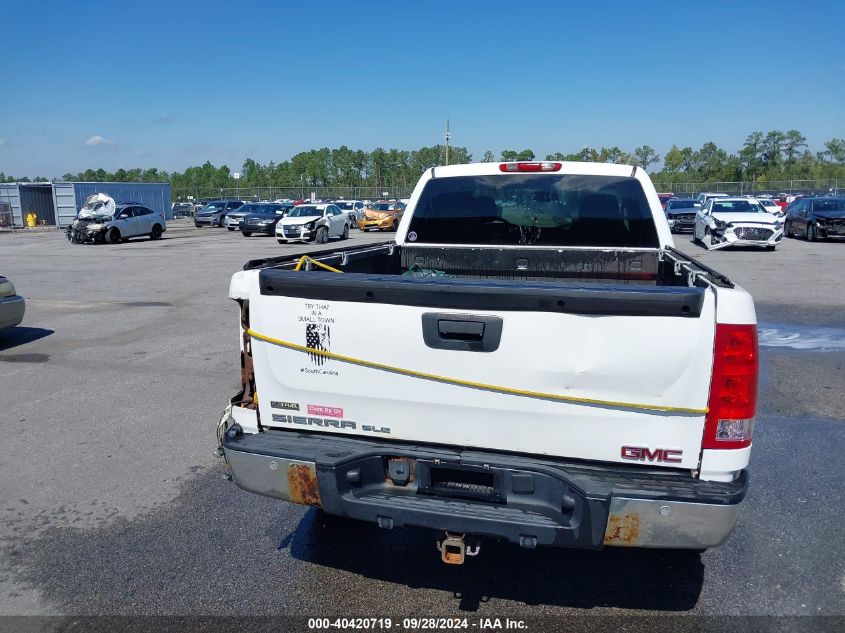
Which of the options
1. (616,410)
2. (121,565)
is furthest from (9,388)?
(616,410)

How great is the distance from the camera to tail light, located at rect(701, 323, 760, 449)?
273 centimetres

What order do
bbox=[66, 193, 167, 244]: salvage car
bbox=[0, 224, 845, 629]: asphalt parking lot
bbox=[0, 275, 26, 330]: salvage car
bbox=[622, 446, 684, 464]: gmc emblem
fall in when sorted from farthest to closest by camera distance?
bbox=[66, 193, 167, 244]: salvage car
bbox=[0, 275, 26, 330]: salvage car
bbox=[0, 224, 845, 629]: asphalt parking lot
bbox=[622, 446, 684, 464]: gmc emblem

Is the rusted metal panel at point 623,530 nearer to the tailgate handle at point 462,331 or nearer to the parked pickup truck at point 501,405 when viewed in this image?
the parked pickup truck at point 501,405

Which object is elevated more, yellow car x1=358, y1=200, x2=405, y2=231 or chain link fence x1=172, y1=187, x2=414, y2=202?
chain link fence x1=172, y1=187, x2=414, y2=202

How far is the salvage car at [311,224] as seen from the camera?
91.2 feet

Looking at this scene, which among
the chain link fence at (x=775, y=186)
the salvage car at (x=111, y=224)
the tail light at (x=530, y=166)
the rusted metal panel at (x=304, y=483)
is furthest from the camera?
the chain link fence at (x=775, y=186)

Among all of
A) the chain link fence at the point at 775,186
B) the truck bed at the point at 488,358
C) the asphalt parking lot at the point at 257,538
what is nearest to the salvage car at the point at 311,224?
the asphalt parking lot at the point at 257,538

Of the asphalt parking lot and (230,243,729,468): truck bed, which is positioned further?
the asphalt parking lot

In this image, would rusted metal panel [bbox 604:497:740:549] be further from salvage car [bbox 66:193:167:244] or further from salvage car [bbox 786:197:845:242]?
salvage car [bbox 66:193:167:244]

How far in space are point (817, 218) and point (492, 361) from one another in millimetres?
27318

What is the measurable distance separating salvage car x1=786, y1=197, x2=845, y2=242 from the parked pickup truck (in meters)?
26.0

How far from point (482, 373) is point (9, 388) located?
20.5ft

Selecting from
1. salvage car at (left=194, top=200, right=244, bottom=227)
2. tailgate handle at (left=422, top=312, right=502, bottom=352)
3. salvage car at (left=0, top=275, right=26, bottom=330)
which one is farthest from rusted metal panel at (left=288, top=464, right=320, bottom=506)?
salvage car at (left=194, top=200, right=244, bottom=227)

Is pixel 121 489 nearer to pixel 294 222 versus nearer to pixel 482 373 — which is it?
pixel 482 373
